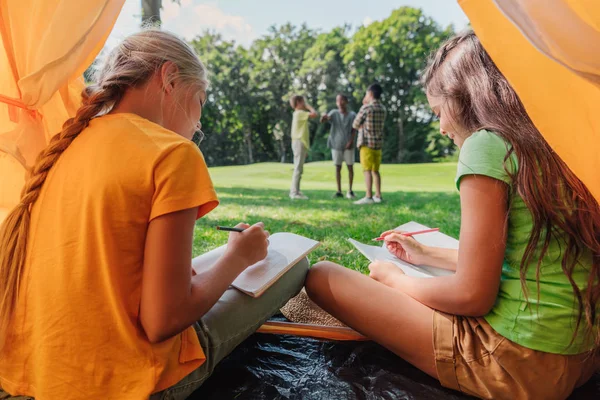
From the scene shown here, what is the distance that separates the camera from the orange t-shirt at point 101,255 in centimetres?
74

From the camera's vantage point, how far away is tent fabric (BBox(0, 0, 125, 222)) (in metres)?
1.02

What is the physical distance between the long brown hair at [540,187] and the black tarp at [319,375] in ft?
1.36

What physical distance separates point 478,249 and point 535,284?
165 millimetres

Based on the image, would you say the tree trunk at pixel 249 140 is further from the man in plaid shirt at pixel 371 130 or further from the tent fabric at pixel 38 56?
the tent fabric at pixel 38 56

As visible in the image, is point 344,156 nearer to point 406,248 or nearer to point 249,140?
point 406,248

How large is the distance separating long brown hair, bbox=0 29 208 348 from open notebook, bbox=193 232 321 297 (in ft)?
1.35

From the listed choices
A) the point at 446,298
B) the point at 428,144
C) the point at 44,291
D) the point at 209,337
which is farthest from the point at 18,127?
the point at 428,144

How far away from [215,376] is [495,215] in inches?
34.2

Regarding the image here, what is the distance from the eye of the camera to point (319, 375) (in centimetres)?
118

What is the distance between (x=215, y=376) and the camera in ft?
3.81

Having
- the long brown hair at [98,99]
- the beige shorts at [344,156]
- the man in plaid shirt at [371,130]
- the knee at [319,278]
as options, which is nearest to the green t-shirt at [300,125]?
the beige shorts at [344,156]

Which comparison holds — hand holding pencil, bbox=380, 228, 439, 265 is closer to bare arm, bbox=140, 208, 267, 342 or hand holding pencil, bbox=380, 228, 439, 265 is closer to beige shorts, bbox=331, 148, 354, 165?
bare arm, bbox=140, 208, 267, 342

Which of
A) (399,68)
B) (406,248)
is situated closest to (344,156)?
(406,248)

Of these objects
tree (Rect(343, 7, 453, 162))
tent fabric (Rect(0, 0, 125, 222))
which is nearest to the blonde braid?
tent fabric (Rect(0, 0, 125, 222))
